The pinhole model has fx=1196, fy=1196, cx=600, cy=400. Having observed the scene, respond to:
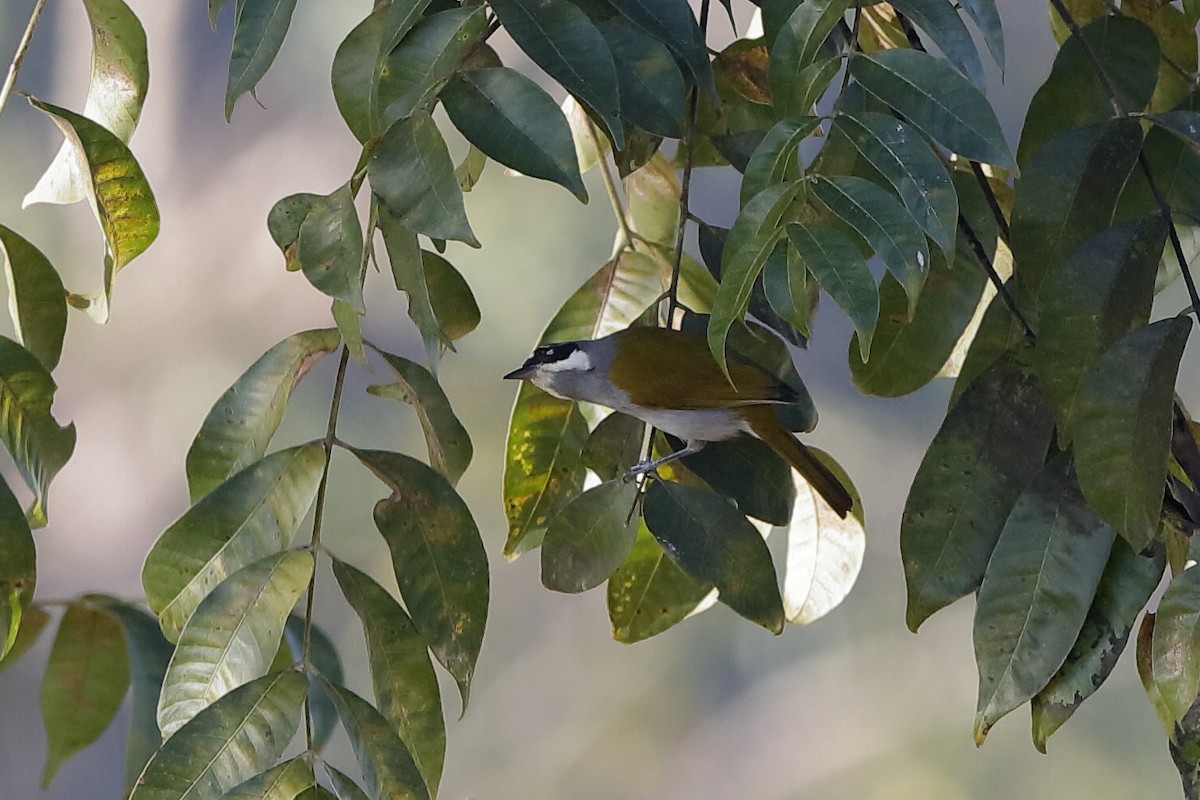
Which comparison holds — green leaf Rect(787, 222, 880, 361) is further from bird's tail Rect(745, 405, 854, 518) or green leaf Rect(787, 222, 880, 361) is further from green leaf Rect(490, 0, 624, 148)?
bird's tail Rect(745, 405, 854, 518)

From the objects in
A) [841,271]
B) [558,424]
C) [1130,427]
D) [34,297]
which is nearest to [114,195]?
[34,297]

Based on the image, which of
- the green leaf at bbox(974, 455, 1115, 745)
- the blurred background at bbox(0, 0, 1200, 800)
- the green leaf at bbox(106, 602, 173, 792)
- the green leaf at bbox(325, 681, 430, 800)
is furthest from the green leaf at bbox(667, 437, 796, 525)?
the blurred background at bbox(0, 0, 1200, 800)

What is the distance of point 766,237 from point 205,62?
1.30 meters

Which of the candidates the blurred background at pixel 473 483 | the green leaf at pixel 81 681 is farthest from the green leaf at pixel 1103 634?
the blurred background at pixel 473 483

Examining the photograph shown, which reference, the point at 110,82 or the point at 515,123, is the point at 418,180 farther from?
the point at 110,82

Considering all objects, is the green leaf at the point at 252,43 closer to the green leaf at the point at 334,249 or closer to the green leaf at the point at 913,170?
the green leaf at the point at 334,249

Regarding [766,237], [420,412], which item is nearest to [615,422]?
[420,412]

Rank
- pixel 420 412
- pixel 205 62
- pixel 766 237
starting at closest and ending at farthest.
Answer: pixel 766 237, pixel 420 412, pixel 205 62

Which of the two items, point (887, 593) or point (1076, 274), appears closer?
point (1076, 274)

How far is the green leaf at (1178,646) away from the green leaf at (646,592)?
280 mm

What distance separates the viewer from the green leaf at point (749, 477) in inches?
25.1

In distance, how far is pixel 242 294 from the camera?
60.9 inches

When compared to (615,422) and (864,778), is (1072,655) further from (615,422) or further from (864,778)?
(864,778)

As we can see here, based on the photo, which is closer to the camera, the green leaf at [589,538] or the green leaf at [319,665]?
the green leaf at [589,538]
